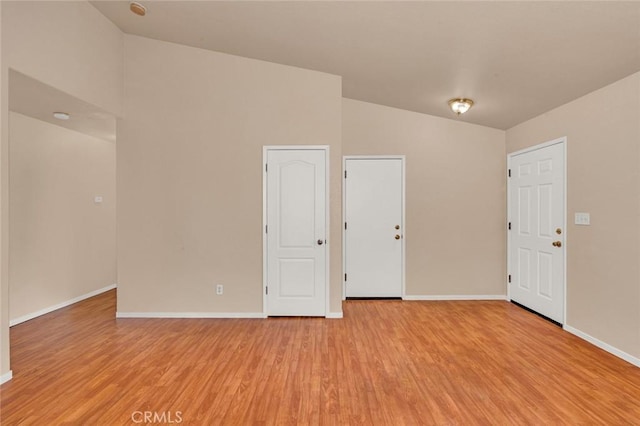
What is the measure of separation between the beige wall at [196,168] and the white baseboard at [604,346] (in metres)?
2.55

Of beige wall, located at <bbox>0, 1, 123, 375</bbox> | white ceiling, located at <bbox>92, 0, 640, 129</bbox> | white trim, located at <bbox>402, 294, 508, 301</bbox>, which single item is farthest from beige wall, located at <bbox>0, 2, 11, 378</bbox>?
white trim, located at <bbox>402, 294, 508, 301</bbox>

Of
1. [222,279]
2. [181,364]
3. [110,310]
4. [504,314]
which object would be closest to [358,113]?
[222,279]

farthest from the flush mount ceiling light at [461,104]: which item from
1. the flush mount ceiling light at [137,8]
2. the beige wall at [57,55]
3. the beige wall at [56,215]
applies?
the beige wall at [56,215]

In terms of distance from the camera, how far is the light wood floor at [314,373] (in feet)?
7.16

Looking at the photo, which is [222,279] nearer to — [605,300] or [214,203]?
[214,203]

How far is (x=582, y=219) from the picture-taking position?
347cm

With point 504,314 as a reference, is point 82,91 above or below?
above

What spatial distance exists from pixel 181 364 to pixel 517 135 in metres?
4.90

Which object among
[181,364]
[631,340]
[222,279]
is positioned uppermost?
[222,279]

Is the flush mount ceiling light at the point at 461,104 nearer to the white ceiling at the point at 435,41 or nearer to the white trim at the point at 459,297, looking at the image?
the white ceiling at the point at 435,41

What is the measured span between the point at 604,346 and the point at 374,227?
2.81m

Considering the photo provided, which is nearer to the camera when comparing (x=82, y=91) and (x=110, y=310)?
(x=82, y=91)

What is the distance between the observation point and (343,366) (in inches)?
111

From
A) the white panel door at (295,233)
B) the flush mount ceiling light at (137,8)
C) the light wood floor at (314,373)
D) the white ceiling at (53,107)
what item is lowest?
the light wood floor at (314,373)
